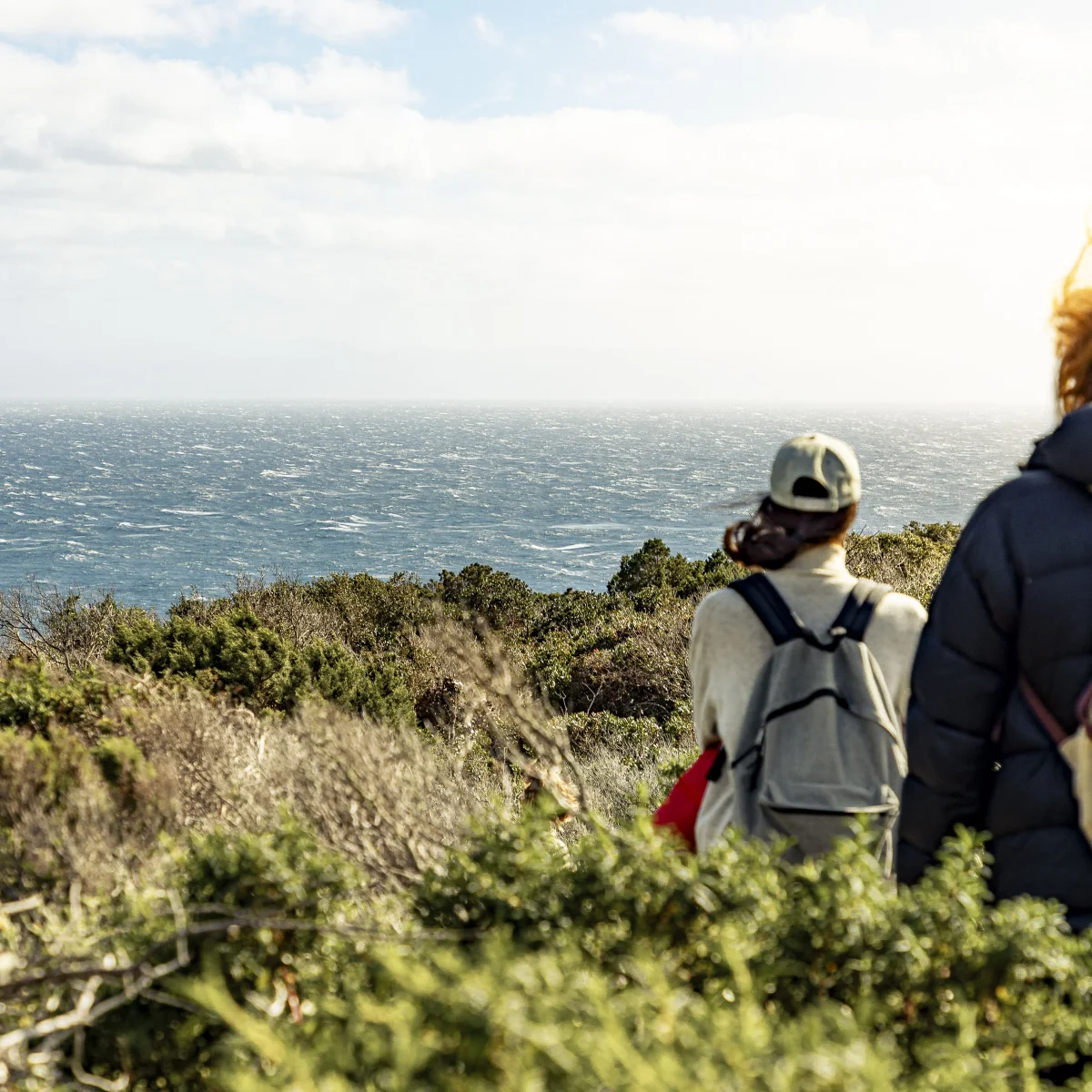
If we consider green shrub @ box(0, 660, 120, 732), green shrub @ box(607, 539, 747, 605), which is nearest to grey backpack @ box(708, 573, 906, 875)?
green shrub @ box(0, 660, 120, 732)

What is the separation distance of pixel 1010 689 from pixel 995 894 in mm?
431

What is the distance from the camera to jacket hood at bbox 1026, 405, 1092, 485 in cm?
185

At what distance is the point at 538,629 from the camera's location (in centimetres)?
2139

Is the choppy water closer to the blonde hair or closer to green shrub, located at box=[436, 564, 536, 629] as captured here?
the blonde hair

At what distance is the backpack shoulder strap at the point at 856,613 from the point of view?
7.36 feet

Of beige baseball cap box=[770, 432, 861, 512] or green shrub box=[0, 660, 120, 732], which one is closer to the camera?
beige baseball cap box=[770, 432, 861, 512]

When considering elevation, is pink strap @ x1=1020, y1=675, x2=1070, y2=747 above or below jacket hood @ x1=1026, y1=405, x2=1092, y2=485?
below

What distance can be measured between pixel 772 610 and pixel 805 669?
155 millimetres

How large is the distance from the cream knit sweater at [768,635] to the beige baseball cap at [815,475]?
115 mm

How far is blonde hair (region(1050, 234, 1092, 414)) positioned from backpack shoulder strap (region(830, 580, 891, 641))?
0.58m

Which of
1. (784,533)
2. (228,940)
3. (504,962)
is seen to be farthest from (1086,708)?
(228,940)

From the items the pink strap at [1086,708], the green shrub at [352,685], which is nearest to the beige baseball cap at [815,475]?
the pink strap at [1086,708]

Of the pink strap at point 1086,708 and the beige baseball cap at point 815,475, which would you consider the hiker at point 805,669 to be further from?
the pink strap at point 1086,708

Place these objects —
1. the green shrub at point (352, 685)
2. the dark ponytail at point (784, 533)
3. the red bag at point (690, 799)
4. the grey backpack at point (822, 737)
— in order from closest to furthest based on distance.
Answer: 1. the grey backpack at point (822, 737)
2. the dark ponytail at point (784, 533)
3. the red bag at point (690, 799)
4. the green shrub at point (352, 685)
